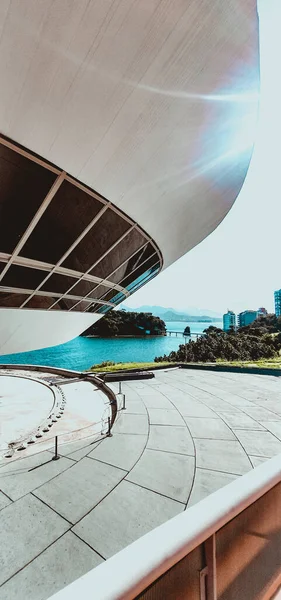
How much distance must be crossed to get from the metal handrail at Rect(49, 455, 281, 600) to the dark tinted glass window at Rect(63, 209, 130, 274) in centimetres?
658

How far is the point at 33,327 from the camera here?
923 cm

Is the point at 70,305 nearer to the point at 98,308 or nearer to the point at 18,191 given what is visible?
the point at 98,308

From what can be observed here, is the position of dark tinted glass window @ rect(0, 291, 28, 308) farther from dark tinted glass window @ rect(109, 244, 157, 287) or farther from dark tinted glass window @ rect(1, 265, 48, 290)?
dark tinted glass window @ rect(109, 244, 157, 287)

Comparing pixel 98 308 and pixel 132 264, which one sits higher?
pixel 132 264

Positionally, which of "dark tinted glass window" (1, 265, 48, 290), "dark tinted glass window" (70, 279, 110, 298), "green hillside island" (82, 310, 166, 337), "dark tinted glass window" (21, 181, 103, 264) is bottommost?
"dark tinted glass window" (1, 265, 48, 290)

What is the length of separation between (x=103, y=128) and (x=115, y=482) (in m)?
6.68

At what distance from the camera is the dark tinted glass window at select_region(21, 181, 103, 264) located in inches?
243

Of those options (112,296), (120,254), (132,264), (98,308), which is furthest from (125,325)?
(120,254)

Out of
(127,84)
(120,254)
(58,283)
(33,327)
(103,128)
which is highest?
(127,84)

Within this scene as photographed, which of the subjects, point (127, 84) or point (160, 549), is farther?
Answer: point (127, 84)

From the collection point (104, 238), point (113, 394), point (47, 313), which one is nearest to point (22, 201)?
point (104, 238)

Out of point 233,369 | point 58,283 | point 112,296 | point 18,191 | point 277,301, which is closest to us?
point 18,191

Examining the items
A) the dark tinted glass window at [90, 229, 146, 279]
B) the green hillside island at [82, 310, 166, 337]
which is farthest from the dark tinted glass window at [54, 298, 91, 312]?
the green hillside island at [82, 310, 166, 337]

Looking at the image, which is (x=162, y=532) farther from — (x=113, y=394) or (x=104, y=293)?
(x=113, y=394)
